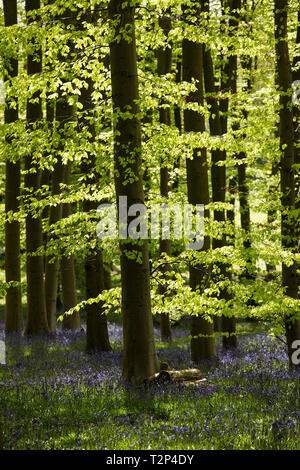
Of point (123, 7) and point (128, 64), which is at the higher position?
point (123, 7)

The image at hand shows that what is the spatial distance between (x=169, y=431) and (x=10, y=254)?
10.7m

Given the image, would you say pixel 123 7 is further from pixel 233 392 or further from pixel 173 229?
pixel 233 392

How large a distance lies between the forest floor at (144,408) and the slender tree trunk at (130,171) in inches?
40.4

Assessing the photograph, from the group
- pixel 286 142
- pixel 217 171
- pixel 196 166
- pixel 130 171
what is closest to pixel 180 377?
pixel 130 171

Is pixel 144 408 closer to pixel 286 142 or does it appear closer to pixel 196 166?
pixel 196 166

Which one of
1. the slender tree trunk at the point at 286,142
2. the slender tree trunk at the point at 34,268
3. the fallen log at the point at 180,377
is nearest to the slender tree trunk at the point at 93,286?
the slender tree trunk at the point at 34,268

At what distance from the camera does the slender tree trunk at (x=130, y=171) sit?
25.9ft

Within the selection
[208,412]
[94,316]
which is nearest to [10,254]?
[94,316]

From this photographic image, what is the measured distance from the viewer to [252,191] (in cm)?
1894

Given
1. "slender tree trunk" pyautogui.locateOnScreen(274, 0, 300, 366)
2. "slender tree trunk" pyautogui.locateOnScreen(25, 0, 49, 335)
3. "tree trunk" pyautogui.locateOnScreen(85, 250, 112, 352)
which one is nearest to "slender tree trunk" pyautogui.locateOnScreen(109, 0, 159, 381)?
"slender tree trunk" pyautogui.locateOnScreen(274, 0, 300, 366)

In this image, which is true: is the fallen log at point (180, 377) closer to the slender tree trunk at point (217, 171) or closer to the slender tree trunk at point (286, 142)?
the slender tree trunk at point (286, 142)

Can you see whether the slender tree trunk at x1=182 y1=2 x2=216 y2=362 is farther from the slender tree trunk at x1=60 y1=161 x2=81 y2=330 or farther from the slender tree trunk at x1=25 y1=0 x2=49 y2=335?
the slender tree trunk at x1=60 y1=161 x2=81 y2=330

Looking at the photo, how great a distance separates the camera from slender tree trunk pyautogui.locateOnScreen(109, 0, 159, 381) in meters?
7.89

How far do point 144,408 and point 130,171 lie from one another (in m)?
3.62
